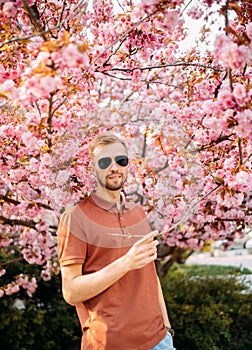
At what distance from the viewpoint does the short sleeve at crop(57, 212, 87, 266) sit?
1.90m

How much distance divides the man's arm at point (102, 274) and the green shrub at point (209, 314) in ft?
11.4

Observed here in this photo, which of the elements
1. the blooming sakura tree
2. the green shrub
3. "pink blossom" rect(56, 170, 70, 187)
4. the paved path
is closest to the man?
the blooming sakura tree

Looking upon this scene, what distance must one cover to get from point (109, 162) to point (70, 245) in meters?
0.38

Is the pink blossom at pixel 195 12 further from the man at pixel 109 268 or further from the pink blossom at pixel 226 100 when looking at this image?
the pink blossom at pixel 226 100

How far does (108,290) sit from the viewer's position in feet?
6.37

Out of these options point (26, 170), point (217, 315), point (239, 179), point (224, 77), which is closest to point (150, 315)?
point (239, 179)

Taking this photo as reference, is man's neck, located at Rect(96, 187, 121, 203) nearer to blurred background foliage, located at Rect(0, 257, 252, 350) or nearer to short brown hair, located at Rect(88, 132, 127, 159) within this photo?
short brown hair, located at Rect(88, 132, 127, 159)

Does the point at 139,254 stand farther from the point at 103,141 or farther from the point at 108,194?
the point at 103,141

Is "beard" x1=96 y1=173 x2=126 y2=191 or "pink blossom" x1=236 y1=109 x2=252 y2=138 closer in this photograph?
"pink blossom" x1=236 y1=109 x2=252 y2=138

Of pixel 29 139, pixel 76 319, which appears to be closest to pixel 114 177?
pixel 29 139

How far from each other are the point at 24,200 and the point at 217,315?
2.67m

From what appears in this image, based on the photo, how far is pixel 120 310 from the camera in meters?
1.94

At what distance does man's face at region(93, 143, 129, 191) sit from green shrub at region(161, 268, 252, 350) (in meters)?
3.42

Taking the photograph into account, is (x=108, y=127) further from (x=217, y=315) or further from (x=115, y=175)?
(x=217, y=315)
